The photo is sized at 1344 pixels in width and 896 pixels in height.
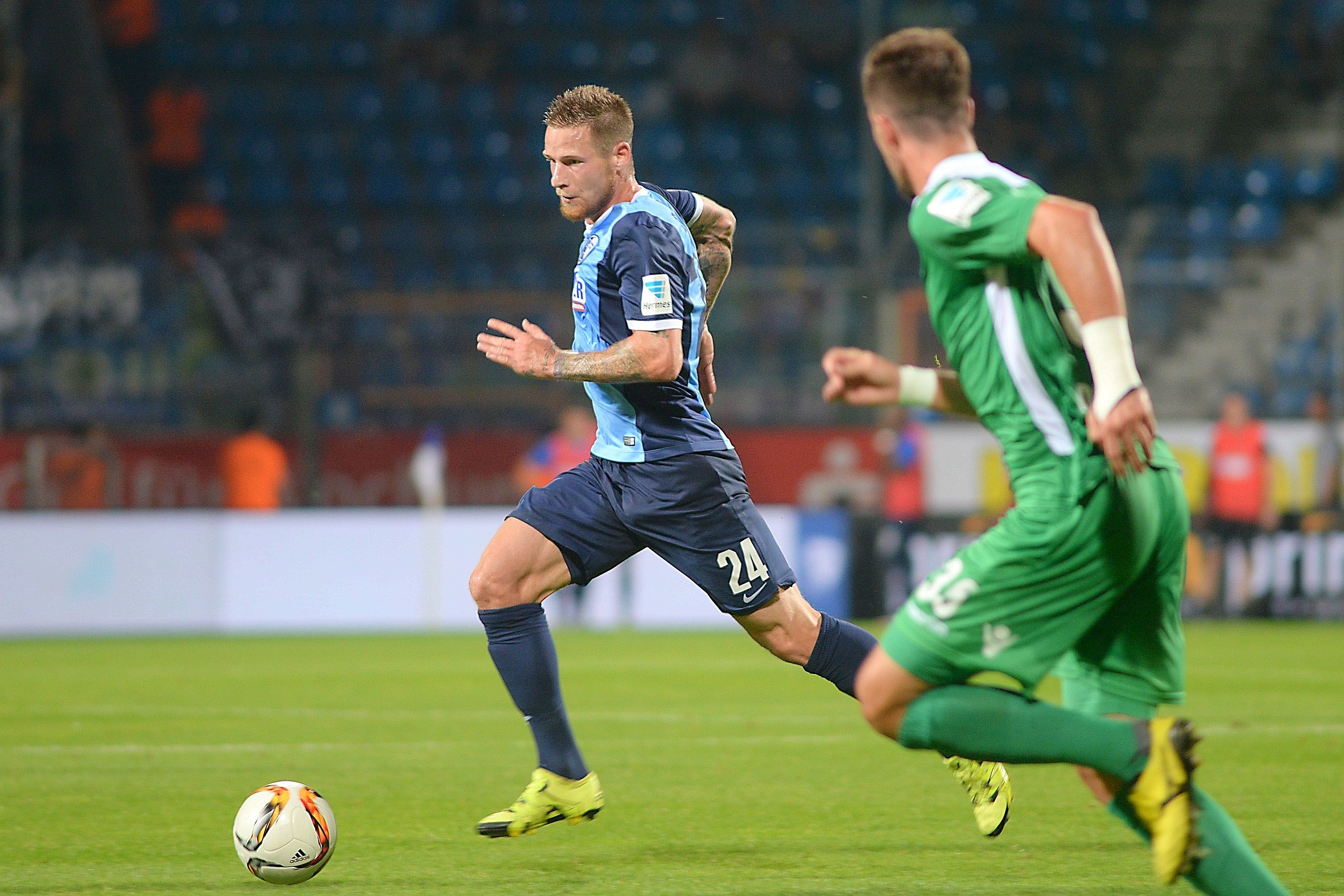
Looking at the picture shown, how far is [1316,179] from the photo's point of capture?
19.6m

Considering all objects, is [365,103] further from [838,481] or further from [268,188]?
[838,481]

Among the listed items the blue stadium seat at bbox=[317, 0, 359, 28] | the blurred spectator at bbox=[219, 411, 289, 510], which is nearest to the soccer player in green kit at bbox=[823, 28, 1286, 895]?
the blurred spectator at bbox=[219, 411, 289, 510]

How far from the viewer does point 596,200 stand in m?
4.79

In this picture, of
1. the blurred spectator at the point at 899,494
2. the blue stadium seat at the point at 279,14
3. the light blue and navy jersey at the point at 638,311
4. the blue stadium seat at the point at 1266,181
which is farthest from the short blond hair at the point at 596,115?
the blue stadium seat at the point at 279,14

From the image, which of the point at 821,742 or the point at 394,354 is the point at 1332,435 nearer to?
the point at 394,354

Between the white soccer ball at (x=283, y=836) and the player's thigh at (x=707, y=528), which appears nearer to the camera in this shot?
the white soccer ball at (x=283, y=836)

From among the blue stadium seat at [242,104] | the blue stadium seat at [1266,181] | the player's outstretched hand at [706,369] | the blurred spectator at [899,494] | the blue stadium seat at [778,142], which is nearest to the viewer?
the player's outstretched hand at [706,369]

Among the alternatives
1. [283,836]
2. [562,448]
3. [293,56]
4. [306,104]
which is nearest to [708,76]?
[306,104]

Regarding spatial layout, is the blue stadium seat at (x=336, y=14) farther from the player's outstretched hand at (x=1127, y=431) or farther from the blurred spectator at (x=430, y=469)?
the player's outstretched hand at (x=1127, y=431)

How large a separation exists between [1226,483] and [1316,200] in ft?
20.2

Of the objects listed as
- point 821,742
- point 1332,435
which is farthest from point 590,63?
point 821,742

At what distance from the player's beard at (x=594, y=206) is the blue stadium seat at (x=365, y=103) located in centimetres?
1588

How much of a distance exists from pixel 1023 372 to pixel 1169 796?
867 millimetres

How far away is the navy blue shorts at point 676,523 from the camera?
4742 millimetres
